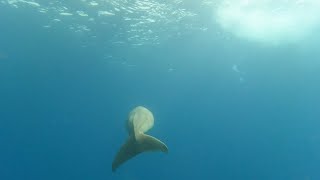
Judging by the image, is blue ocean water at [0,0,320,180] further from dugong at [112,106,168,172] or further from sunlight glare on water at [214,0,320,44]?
dugong at [112,106,168,172]

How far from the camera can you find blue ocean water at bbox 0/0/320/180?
31.1 metres

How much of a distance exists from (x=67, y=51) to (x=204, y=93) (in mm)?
20100

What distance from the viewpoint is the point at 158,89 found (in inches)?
2016

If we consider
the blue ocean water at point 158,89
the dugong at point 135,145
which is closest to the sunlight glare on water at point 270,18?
the blue ocean water at point 158,89

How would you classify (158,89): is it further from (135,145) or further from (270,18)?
(135,145)

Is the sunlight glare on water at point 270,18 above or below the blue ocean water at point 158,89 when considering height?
above

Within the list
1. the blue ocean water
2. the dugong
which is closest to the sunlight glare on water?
the blue ocean water

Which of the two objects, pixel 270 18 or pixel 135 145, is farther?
pixel 270 18

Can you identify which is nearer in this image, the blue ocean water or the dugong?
the dugong

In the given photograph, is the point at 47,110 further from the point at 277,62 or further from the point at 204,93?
the point at 277,62

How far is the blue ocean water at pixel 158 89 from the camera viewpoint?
31094 millimetres

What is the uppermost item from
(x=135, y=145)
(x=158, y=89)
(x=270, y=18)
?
(x=135, y=145)

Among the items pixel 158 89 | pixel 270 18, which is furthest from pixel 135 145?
Answer: pixel 158 89

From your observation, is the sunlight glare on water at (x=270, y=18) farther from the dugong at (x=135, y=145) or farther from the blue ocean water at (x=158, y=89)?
the dugong at (x=135, y=145)
